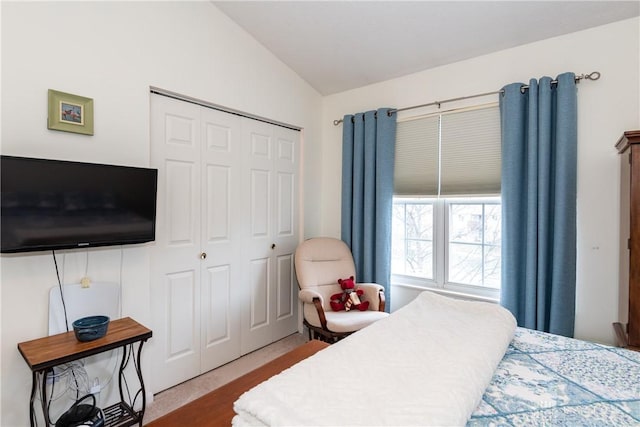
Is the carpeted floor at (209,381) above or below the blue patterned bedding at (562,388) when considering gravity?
below

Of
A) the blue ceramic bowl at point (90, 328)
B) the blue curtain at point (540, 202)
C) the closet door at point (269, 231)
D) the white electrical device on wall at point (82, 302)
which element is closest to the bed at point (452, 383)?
the blue curtain at point (540, 202)

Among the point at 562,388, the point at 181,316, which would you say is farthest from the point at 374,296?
the point at 562,388

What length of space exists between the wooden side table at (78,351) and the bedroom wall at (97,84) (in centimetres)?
13

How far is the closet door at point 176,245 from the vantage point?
2.42m

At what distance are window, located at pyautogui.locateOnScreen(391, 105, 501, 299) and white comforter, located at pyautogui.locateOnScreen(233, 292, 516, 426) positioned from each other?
53.0 inches

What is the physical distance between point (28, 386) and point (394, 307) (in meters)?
2.74

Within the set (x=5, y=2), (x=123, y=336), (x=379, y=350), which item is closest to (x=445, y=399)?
(x=379, y=350)

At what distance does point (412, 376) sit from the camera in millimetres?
1174

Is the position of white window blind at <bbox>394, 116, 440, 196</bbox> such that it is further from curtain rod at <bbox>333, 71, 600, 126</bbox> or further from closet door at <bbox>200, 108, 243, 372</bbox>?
closet door at <bbox>200, 108, 243, 372</bbox>

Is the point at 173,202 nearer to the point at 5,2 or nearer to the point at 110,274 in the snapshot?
the point at 110,274

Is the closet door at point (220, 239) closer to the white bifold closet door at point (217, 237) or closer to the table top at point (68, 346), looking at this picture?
the white bifold closet door at point (217, 237)

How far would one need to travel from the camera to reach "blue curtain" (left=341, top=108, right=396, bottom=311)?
3188 mm

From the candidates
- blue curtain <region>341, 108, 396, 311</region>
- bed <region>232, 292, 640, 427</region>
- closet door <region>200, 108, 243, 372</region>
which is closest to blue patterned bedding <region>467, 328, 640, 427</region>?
bed <region>232, 292, 640, 427</region>

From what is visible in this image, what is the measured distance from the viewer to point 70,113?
1.91 meters
